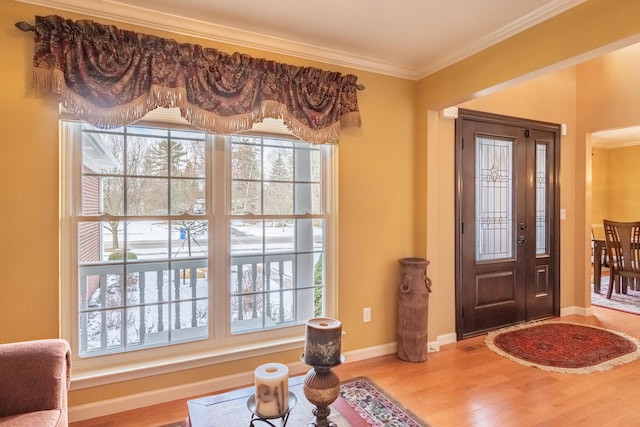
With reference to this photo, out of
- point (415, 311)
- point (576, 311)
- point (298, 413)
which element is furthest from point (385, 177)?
point (576, 311)

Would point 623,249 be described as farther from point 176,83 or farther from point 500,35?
point 176,83

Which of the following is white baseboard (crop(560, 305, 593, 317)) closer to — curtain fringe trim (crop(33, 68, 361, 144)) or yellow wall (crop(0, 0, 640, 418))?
yellow wall (crop(0, 0, 640, 418))

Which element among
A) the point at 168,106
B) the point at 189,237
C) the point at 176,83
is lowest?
the point at 189,237

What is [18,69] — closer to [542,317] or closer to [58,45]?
[58,45]

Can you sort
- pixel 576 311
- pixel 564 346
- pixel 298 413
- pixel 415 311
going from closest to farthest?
pixel 298 413 → pixel 415 311 → pixel 564 346 → pixel 576 311

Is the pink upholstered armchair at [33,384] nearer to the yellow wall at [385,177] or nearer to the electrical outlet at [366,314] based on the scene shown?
the yellow wall at [385,177]

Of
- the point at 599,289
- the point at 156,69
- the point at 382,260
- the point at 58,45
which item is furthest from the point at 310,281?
the point at 599,289

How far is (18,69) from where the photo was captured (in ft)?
6.45

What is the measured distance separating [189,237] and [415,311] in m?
1.90

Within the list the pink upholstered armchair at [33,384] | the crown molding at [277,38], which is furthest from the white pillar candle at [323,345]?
the crown molding at [277,38]

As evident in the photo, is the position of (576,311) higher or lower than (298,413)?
lower

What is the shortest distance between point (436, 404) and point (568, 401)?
34.9 inches

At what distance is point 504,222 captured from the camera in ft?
12.1

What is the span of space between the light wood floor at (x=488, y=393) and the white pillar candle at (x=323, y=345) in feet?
A: 3.79
